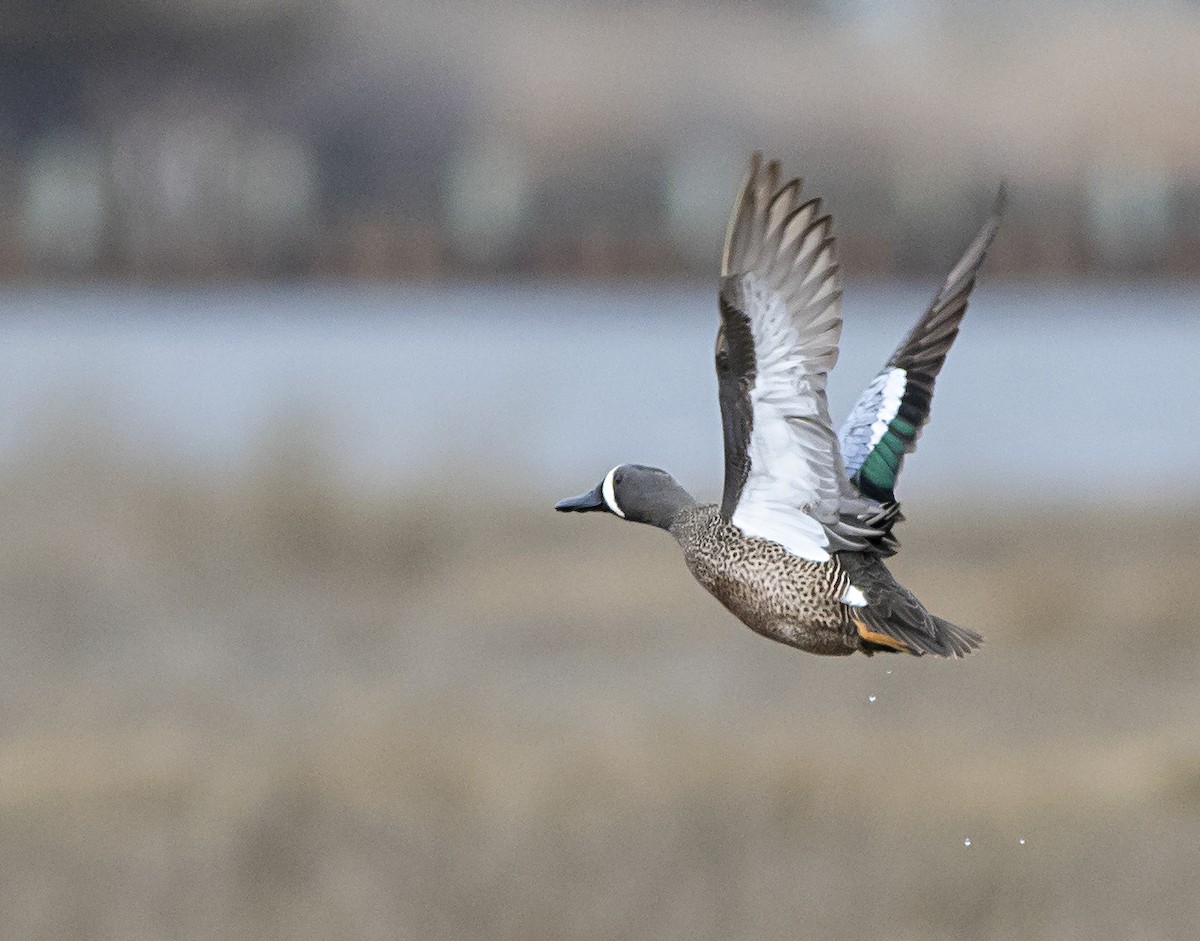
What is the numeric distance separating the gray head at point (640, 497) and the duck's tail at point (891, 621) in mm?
183

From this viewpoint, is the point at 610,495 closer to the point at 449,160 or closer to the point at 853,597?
the point at 853,597

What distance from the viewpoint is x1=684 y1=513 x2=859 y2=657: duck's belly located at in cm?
198

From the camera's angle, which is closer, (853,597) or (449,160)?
(853,597)

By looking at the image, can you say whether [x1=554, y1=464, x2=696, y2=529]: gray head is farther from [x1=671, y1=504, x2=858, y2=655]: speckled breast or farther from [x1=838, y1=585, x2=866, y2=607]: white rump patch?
[x1=838, y1=585, x2=866, y2=607]: white rump patch

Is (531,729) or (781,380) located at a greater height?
(781,380)

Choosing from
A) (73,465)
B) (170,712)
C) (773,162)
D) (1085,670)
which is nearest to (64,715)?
(170,712)

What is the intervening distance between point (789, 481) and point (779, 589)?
0.38 ft

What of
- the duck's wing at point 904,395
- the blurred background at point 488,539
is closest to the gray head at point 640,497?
the duck's wing at point 904,395

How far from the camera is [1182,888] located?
10.8 m

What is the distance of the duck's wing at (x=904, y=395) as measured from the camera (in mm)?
2342

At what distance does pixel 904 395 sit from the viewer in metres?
2.46

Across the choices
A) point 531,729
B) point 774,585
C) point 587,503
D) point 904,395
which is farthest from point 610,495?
point 531,729

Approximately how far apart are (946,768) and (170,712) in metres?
4.25

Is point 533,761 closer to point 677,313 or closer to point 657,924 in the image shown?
point 657,924
